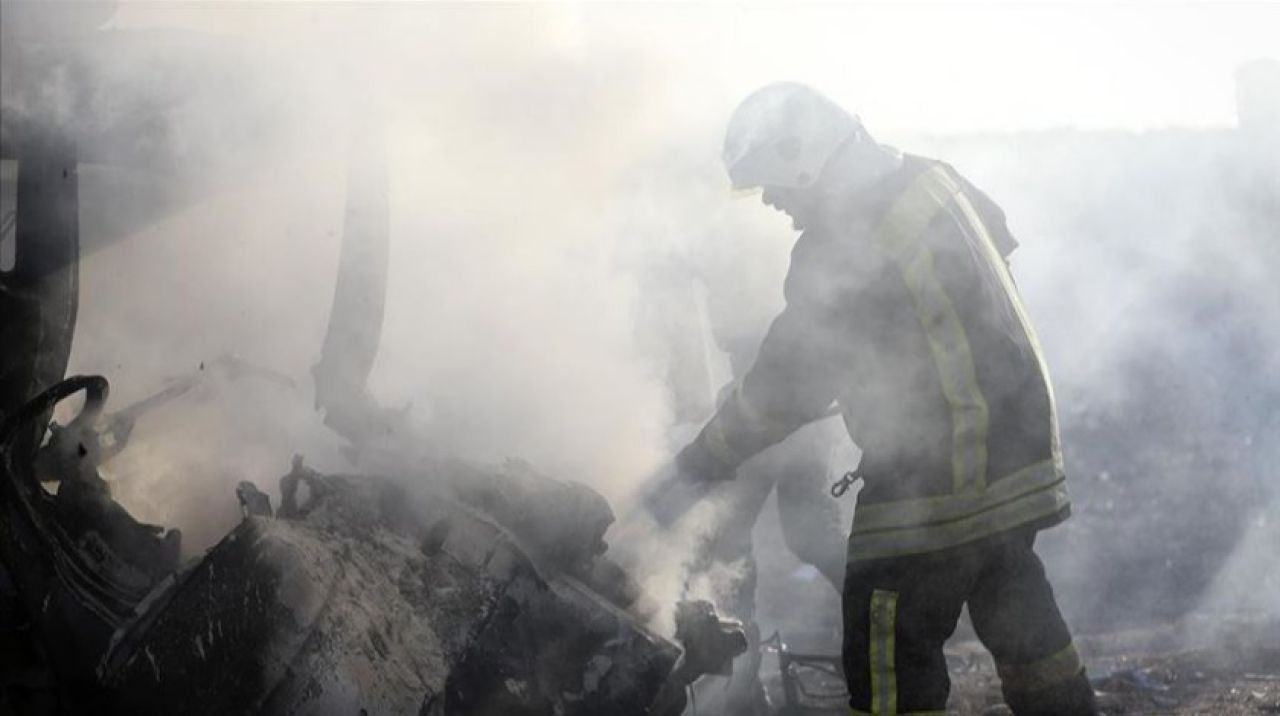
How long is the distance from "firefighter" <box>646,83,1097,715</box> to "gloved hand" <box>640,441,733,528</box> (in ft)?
0.91

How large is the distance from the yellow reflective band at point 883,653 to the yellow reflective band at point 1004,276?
585 millimetres

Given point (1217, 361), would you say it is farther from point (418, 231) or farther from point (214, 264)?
point (214, 264)

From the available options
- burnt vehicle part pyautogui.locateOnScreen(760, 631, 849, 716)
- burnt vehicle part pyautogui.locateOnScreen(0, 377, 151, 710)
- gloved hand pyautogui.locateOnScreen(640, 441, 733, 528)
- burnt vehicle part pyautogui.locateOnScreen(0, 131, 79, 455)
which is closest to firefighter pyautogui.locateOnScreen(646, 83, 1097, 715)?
gloved hand pyautogui.locateOnScreen(640, 441, 733, 528)

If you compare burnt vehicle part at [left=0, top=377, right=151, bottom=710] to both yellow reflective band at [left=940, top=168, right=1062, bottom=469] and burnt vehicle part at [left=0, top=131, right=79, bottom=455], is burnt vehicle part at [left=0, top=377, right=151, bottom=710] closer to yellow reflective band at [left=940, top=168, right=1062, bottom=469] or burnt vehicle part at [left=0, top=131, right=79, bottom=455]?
burnt vehicle part at [left=0, top=131, right=79, bottom=455]

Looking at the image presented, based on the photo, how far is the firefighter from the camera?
2.60m

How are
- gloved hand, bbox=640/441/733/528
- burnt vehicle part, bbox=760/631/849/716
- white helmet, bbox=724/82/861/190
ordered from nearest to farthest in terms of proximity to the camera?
white helmet, bbox=724/82/861/190 < gloved hand, bbox=640/441/733/528 < burnt vehicle part, bbox=760/631/849/716

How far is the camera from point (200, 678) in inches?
96.1

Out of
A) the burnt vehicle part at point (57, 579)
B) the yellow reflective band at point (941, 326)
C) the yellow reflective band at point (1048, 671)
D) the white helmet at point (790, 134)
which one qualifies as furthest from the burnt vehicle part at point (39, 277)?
the yellow reflective band at point (1048, 671)

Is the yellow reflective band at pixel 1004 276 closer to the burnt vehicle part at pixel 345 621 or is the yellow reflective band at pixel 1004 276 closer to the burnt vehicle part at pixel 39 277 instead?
the burnt vehicle part at pixel 345 621

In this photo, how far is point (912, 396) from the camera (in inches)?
108

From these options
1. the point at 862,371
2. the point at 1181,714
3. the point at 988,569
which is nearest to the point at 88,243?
the point at 862,371

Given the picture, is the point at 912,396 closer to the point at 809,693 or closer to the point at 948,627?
the point at 948,627

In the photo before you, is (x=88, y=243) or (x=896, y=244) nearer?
(x=896, y=244)

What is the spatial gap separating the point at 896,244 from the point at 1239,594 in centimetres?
645
